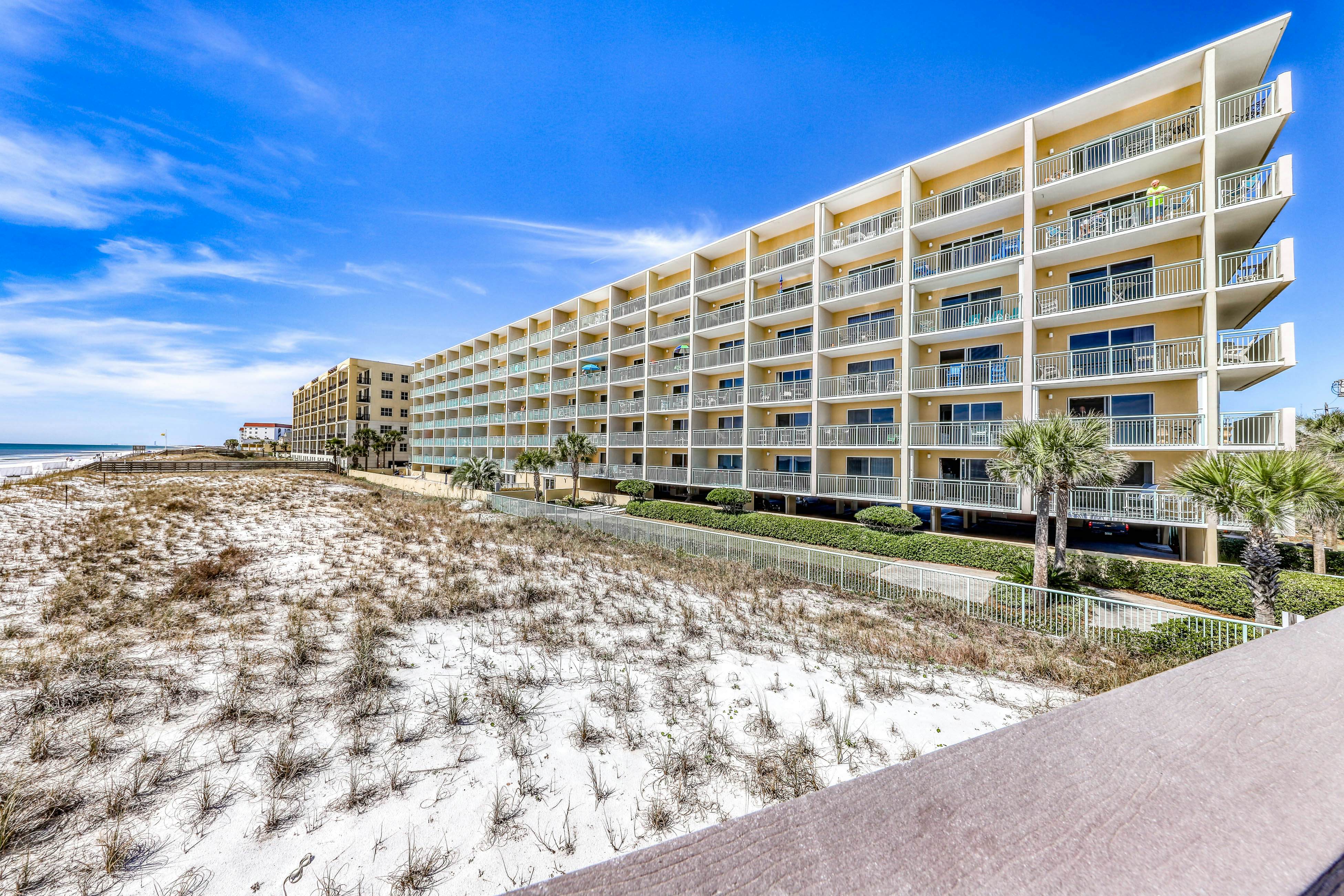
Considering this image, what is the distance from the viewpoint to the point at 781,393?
2519 cm

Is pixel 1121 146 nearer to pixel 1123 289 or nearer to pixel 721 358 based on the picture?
pixel 1123 289

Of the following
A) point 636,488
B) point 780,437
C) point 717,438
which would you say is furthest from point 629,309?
point 780,437

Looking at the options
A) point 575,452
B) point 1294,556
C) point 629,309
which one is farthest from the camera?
point 629,309

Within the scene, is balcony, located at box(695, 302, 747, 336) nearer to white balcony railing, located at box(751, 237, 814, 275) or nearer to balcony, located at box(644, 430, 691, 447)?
white balcony railing, located at box(751, 237, 814, 275)

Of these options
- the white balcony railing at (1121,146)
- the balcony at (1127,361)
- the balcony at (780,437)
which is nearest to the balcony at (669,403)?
the balcony at (780,437)

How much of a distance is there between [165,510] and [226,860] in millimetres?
26878

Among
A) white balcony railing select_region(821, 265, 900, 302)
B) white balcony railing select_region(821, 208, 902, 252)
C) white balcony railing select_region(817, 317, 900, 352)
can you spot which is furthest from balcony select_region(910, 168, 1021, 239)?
white balcony railing select_region(817, 317, 900, 352)

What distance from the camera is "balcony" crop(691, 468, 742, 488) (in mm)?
26312

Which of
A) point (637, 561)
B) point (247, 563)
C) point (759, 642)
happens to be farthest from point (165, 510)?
point (759, 642)

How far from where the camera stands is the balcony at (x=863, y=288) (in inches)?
835

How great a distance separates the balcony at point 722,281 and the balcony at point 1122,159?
13211 mm

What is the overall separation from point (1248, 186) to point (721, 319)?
64.7 feet

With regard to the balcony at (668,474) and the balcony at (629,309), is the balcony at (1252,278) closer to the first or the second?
the balcony at (668,474)

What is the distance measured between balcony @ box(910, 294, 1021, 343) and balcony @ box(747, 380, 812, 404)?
17.9ft
